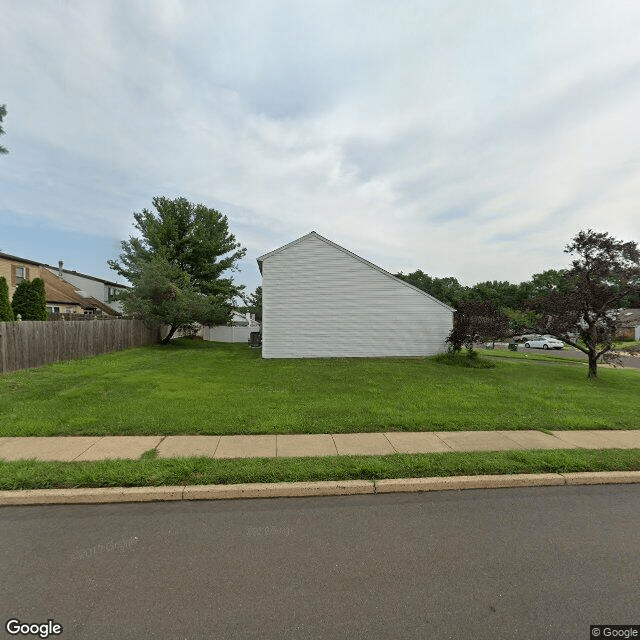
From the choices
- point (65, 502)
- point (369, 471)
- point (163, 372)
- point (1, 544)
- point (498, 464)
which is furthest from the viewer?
point (163, 372)

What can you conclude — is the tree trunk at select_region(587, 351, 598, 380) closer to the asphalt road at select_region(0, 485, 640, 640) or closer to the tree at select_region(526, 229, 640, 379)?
the tree at select_region(526, 229, 640, 379)

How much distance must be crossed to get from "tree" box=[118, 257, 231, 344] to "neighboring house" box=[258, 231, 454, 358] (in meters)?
7.22

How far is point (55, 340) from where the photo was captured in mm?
12758

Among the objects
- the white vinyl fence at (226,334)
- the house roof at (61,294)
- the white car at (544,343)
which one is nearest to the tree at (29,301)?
the house roof at (61,294)

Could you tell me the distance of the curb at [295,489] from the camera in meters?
3.48

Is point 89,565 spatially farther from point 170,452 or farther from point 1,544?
point 170,452

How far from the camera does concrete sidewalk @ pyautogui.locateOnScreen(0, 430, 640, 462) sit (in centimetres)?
442

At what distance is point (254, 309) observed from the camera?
1427 inches

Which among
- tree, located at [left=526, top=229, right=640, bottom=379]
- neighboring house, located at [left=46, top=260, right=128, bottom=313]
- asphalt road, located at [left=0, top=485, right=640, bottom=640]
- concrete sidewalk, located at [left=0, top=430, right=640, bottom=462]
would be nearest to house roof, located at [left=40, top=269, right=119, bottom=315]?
neighboring house, located at [left=46, top=260, right=128, bottom=313]

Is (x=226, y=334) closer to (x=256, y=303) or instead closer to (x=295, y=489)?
(x=256, y=303)

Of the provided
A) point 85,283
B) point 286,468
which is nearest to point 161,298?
point 286,468

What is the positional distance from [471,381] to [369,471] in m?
7.26

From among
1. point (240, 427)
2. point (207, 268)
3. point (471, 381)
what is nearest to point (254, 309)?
point (207, 268)

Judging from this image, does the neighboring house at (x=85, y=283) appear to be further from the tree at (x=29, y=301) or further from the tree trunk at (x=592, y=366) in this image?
the tree trunk at (x=592, y=366)
